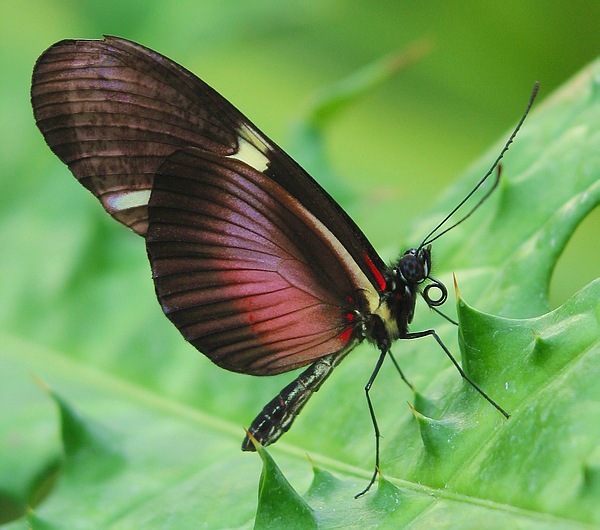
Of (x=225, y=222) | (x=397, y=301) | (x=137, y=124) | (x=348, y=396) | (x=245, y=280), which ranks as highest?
(x=137, y=124)

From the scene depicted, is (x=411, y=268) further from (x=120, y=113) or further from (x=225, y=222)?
(x=120, y=113)

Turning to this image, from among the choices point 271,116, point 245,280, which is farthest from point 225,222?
point 271,116

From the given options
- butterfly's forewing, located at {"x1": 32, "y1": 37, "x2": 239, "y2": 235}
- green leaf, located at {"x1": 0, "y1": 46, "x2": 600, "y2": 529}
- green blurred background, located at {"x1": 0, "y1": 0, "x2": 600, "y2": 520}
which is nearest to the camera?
green leaf, located at {"x1": 0, "y1": 46, "x2": 600, "y2": 529}

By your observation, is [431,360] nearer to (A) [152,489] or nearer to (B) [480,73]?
(A) [152,489]

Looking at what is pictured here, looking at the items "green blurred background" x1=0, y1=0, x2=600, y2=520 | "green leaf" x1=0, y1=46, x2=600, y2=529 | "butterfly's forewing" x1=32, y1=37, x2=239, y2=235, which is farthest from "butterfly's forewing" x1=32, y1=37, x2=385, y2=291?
"green blurred background" x1=0, y1=0, x2=600, y2=520

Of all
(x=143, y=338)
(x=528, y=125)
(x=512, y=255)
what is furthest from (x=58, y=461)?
(x=528, y=125)

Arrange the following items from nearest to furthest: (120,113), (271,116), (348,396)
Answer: (120,113), (348,396), (271,116)

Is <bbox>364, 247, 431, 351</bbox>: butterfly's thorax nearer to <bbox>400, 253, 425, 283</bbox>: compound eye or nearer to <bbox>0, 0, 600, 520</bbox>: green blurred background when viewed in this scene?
<bbox>400, 253, 425, 283</bbox>: compound eye
